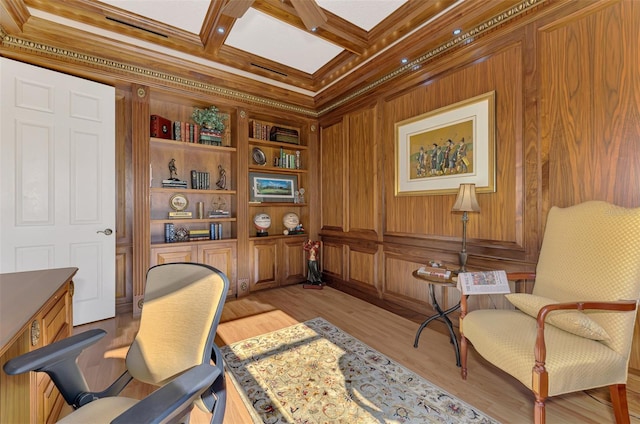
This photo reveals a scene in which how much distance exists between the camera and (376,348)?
2.33 meters

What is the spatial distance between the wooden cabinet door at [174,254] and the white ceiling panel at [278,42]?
2480 mm

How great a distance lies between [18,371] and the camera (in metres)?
0.94

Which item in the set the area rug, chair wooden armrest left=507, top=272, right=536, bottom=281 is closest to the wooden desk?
the area rug

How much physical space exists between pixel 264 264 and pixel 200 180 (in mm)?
1504

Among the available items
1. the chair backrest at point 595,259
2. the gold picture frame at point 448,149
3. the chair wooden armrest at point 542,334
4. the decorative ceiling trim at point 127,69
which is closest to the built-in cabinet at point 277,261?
the gold picture frame at point 448,149

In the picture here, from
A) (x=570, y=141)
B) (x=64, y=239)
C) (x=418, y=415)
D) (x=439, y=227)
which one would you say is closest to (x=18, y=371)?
(x=418, y=415)

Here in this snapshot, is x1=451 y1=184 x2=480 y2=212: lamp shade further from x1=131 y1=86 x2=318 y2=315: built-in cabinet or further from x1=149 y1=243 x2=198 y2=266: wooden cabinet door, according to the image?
x1=149 y1=243 x2=198 y2=266: wooden cabinet door

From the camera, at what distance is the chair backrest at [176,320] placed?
1.09m

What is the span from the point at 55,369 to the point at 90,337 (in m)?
0.14

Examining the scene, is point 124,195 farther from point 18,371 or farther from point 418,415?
point 418,415

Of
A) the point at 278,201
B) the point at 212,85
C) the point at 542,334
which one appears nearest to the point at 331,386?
the point at 542,334

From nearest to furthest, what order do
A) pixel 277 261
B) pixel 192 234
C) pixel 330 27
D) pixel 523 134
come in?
pixel 523 134, pixel 330 27, pixel 192 234, pixel 277 261

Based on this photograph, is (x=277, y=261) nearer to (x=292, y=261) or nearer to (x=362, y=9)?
(x=292, y=261)

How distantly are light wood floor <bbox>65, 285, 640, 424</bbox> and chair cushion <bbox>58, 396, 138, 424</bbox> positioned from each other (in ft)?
2.20
